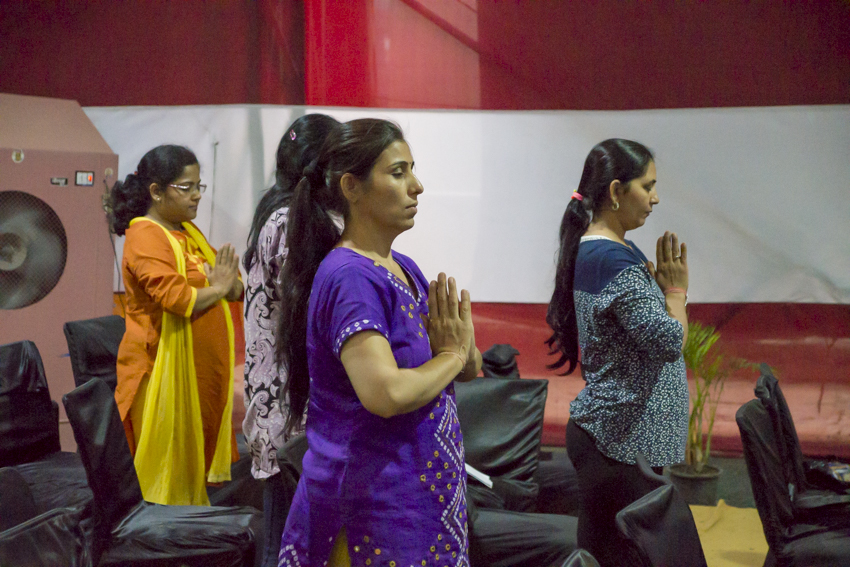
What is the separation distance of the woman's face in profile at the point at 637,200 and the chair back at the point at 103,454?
1313mm

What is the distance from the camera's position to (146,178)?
2.42 metres

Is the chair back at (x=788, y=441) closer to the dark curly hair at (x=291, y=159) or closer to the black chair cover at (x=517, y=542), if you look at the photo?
the black chair cover at (x=517, y=542)

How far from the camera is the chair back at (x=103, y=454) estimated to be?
1.76m

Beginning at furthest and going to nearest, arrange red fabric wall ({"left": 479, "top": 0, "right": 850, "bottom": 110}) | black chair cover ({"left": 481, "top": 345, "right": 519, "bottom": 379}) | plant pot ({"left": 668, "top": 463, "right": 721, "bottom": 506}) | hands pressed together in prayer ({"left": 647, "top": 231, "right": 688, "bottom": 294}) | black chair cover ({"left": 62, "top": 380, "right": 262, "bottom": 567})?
1. red fabric wall ({"left": 479, "top": 0, "right": 850, "bottom": 110})
2. plant pot ({"left": 668, "top": 463, "right": 721, "bottom": 506})
3. black chair cover ({"left": 481, "top": 345, "right": 519, "bottom": 379})
4. black chair cover ({"left": 62, "top": 380, "right": 262, "bottom": 567})
5. hands pressed together in prayer ({"left": 647, "top": 231, "right": 688, "bottom": 294})

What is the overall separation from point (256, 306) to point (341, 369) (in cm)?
73

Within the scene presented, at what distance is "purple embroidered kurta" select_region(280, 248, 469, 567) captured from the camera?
3.30 feet

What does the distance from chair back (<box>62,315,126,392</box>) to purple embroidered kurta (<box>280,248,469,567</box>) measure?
1826 mm

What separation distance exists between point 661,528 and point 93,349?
83.5 inches

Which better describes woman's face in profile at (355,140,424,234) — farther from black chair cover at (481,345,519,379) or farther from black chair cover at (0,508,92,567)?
black chair cover at (481,345,519,379)

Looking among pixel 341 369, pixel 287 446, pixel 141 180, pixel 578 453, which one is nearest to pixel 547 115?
pixel 141 180

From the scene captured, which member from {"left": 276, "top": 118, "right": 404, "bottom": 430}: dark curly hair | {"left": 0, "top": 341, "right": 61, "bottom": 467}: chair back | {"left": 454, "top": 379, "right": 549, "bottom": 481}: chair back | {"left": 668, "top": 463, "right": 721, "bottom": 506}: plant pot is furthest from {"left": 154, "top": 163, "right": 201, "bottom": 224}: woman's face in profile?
{"left": 668, "top": 463, "right": 721, "bottom": 506}: plant pot

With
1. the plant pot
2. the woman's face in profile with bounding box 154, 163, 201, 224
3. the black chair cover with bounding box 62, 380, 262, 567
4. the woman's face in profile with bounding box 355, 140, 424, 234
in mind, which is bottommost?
the plant pot

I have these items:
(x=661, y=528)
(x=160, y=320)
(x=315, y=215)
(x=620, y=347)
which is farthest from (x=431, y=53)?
(x=661, y=528)

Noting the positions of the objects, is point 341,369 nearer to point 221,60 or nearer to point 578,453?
point 578,453
